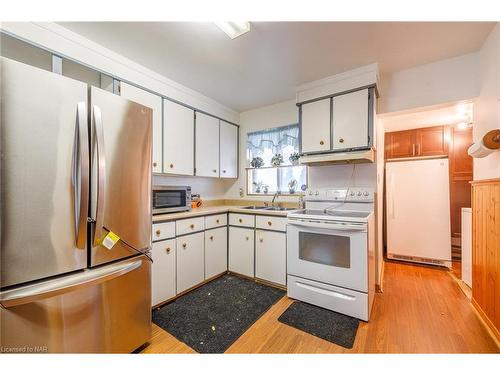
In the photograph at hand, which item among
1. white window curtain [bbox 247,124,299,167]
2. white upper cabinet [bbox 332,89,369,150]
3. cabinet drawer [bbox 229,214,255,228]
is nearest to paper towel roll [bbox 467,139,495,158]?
white upper cabinet [bbox 332,89,369,150]

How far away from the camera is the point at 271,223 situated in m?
2.45

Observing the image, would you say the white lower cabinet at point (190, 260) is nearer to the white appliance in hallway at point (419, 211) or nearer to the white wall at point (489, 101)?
the white wall at point (489, 101)

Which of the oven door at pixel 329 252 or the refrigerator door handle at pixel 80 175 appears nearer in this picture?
the refrigerator door handle at pixel 80 175

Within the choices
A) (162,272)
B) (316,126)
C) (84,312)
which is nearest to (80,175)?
(84,312)

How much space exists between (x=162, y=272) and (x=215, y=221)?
0.83 metres

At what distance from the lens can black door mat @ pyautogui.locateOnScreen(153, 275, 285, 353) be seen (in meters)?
1.60

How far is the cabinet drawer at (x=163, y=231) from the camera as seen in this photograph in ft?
6.39

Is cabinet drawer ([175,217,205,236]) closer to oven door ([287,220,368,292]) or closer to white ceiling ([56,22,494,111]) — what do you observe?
oven door ([287,220,368,292])

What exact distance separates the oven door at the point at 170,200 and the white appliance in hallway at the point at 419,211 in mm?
3091

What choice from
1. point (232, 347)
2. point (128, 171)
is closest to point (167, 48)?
point (128, 171)

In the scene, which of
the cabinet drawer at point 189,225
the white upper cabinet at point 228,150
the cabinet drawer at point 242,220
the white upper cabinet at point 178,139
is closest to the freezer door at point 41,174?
the cabinet drawer at point 189,225

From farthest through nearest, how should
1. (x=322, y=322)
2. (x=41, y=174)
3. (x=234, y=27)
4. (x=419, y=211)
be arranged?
(x=419, y=211)
(x=322, y=322)
(x=234, y=27)
(x=41, y=174)

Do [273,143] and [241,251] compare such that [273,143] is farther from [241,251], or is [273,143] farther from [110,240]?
[110,240]
